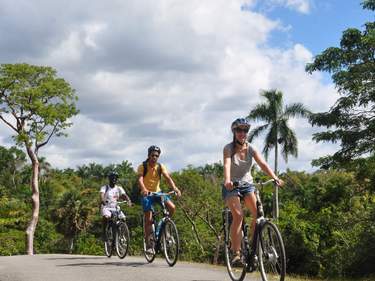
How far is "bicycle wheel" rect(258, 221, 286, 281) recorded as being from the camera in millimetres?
6301

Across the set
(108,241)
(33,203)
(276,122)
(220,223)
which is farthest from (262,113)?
(108,241)

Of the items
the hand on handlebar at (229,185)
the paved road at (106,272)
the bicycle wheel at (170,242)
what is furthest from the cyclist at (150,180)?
the hand on handlebar at (229,185)

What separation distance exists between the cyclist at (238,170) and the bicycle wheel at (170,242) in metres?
2.34

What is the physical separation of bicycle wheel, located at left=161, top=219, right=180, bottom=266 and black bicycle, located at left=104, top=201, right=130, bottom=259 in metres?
1.74

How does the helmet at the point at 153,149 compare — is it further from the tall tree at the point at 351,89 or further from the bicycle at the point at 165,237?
the tall tree at the point at 351,89

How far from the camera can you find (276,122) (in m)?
50.5

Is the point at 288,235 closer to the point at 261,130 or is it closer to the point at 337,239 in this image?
the point at 337,239

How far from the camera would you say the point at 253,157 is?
727cm

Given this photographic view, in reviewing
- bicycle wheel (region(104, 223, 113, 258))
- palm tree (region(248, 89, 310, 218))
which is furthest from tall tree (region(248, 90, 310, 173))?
bicycle wheel (region(104, 223, 113, 258))

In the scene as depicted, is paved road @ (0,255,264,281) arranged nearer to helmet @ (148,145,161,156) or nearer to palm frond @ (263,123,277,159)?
helmet @ (148,145,161,156)

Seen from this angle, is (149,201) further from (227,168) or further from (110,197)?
(227,168)

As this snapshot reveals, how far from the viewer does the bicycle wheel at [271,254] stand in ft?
20.7

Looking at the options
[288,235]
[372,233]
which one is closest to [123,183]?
[288,235]

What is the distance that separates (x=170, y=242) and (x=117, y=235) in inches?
96.2
